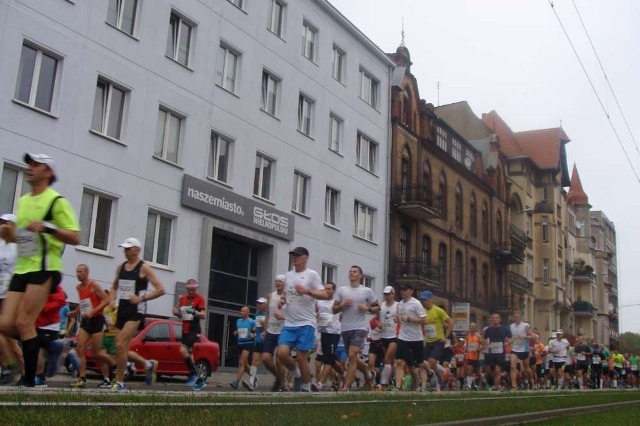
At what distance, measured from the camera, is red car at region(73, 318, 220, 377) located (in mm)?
18656

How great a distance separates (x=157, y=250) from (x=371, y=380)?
377 inches

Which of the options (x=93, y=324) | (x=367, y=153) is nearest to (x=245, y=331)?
(x=93, y=324)

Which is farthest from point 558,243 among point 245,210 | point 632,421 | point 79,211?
point 632,421

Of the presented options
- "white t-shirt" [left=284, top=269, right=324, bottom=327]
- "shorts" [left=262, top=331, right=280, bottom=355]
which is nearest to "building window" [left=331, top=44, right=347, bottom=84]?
"shorts" [left=262, top=331, right=280, bottom=355]

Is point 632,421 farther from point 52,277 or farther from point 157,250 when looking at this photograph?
point 157,250

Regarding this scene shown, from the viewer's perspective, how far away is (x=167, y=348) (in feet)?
62.4

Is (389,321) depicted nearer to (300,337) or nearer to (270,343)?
(270,343)

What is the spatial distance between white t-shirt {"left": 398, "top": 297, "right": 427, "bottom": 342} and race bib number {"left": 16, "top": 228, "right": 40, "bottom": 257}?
9.22 meters

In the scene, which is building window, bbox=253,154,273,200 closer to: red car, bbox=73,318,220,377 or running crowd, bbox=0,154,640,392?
running crowd, bbox=0,154,640,392

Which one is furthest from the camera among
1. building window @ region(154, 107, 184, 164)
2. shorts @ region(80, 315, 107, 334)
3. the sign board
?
the sign board

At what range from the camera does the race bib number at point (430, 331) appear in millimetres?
17531

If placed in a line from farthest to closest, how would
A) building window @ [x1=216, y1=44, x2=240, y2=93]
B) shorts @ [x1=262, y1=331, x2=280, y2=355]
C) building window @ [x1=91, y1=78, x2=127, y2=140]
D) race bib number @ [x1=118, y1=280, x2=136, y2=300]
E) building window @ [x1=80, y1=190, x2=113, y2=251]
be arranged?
building window @ [x1=216, y1=44, x2=240, y2=93]
building window @ [x1=91, y1=78, x2=127, y2=140]
building window @ [x1=80, y1=190, x2=113, y2=251]
shorts @ [x1=262, y1=331, x2=280, y2=355]
race bib number @ [x1=118, y1=280, x2=136, y2=300]

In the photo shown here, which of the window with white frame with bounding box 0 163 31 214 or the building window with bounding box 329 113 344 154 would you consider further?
the building window with bounding box 329 113 344 154

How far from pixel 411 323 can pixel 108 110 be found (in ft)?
38.6
